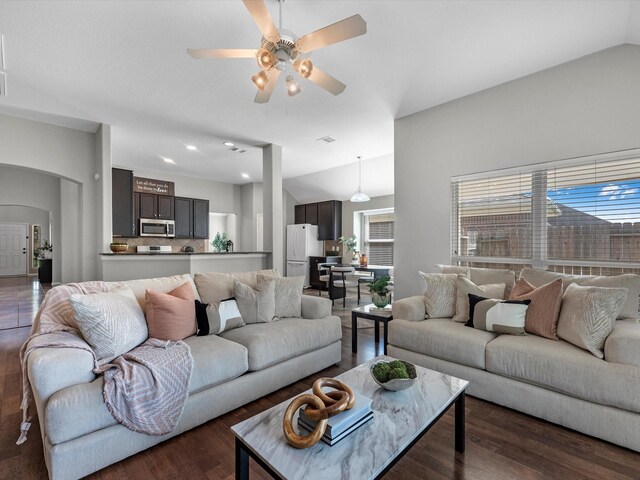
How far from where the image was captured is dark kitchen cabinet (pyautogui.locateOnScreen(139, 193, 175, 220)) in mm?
6660

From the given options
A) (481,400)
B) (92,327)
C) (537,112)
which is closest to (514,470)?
(481,400)

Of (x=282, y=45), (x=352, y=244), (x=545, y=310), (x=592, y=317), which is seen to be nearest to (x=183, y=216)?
(x=352, y=244)

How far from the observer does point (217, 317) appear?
2.52 m

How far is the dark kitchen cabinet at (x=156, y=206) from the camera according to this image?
6.66 m

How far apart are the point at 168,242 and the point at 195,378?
6.10 meters

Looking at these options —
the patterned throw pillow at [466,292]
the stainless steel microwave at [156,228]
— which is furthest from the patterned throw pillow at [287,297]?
the stainless steel microwave at [156,228]

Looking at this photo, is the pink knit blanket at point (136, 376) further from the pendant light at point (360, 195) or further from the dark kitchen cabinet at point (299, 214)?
the dark kitchen cabinet at point (299, 214)

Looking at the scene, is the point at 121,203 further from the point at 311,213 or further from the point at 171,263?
the point at 311,213

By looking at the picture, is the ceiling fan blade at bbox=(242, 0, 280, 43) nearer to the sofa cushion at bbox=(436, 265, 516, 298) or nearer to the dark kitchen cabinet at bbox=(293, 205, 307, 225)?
the sofa cushion at bbox=(436, 265, 516, 298)

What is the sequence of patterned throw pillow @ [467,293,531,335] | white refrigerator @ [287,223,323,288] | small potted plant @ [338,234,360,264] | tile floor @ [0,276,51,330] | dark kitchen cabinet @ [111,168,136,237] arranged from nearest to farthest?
patterned throw pillow @ [467,293,531,335], tile floor @ [0,276,51,330], dark kitchen cabinet @ [111,168,136,237], small potted plant @ [338,234,360,264], white refrigerator @ [287,223,323,288]

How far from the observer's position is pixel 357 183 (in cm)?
719

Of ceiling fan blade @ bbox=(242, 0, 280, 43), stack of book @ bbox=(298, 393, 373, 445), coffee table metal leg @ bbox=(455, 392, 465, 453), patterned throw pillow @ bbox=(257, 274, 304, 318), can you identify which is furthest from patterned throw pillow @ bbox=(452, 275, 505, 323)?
ceiling fan blade @ bbox=(242, 0, 280, 43)

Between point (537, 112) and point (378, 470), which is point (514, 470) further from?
point (537, 112)

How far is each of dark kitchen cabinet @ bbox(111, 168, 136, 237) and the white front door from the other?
26.5 feet
